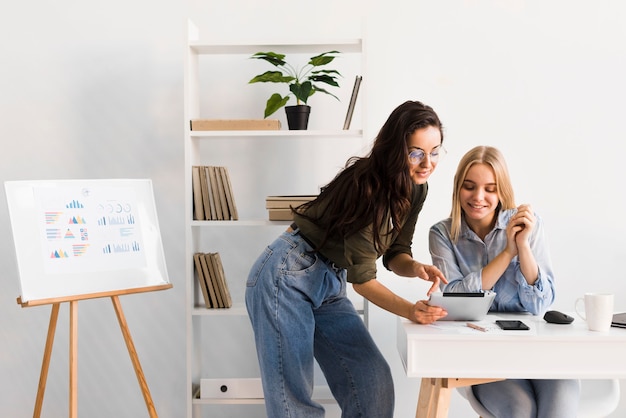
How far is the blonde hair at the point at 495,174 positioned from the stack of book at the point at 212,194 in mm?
906

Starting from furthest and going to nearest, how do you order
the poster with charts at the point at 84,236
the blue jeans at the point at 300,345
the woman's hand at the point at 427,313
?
the poster with charts at the point at 84,236 → the blue jeans at the point at 300,345 → the woman's hand at the point at 427,313

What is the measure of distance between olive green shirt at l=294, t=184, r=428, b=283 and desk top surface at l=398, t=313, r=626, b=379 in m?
0.30

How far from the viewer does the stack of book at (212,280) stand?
280cm

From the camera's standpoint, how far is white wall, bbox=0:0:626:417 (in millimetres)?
3074

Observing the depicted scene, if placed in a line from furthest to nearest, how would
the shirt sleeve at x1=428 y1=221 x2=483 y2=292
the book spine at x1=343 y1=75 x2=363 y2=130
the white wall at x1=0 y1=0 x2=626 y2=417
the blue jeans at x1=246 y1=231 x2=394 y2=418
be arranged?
the white wall at x1=0 y1=0 x2=626 y2=417
the book spine at x1=343 y1=75 x2=363 y2=130
the shirt sleeve at x1=428 y1=221 x2=483 y2=292
the blue jeans at x1=246 y1=231 x2=394 y2=418

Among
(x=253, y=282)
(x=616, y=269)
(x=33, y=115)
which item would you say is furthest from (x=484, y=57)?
(x=33, y=115)

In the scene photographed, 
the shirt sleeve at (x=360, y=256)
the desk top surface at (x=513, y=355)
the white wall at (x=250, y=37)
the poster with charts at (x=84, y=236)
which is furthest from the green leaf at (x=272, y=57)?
the desk top surface at (x=513, y=355)

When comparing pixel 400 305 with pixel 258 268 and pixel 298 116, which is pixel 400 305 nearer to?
pixel 258 268

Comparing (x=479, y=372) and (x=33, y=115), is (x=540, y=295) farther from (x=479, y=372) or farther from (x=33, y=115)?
(x=33, y=115)

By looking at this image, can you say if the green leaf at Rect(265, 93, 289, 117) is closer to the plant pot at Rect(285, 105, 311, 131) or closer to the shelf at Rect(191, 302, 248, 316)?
the plant pot at Rect(285, 105, 311, 131)

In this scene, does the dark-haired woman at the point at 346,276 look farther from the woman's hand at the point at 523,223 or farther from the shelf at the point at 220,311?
the shelf at the point at 220,311

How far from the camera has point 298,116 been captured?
9.25 ft

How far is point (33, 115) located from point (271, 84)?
1.06 metres

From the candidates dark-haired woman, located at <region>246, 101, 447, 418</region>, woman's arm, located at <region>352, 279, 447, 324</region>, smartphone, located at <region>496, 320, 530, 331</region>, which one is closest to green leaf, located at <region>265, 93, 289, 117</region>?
dark-haired woman, located at <region>246, 101, 447, 418</region>
